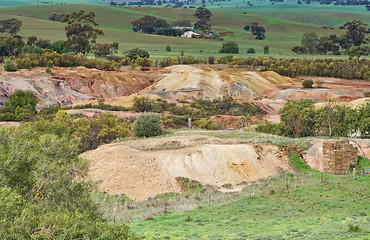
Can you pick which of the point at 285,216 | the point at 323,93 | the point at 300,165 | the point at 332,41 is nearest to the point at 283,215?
the point at 285,216

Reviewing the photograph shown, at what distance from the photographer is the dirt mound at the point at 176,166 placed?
3012cm

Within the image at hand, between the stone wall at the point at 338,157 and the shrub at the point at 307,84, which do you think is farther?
the shrub at the point at 307,84

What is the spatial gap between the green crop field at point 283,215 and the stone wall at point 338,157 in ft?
4.82

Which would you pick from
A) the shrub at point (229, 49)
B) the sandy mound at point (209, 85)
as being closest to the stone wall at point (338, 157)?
the sandy mound at point (209, 85)

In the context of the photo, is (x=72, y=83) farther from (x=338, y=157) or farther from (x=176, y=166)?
(x=338, y=157)

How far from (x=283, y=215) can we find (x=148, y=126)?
19.5m

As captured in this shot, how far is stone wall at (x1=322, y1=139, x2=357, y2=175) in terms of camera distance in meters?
33.4

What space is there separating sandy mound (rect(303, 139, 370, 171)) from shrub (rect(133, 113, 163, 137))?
1221 centimetres

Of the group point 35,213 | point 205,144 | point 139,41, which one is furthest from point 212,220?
point 139,41

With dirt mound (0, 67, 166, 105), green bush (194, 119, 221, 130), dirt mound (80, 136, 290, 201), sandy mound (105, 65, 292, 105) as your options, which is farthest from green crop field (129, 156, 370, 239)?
dirt mound (0, 67, 166, 105)

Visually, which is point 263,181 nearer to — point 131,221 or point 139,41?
point 131,221

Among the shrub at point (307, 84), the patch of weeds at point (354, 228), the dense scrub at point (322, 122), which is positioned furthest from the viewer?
the shrub at point (307, 84)

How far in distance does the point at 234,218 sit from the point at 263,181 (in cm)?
800

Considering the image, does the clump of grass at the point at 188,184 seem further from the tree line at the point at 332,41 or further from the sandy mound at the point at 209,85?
the tree line at the point at 332,41
